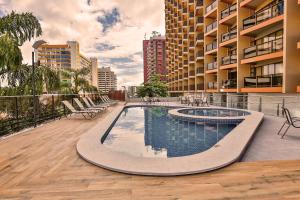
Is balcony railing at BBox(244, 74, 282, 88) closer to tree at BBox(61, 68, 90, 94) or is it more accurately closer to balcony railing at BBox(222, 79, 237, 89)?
balcony railing at BBox(222, 79, 237, 89)

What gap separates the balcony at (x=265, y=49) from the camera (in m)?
13.6

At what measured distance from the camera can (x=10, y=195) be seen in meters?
3.03

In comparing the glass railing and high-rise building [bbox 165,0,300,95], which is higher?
high-rise building [bbox 165,0,300,95]

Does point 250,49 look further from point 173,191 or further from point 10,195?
point 10,195

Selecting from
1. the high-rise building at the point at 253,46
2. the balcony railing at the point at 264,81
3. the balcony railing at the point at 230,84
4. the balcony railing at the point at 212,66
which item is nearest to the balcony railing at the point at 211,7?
the high-rise building at the point at 253,46

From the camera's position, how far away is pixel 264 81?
14883mm

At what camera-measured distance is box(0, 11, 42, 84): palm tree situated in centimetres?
805

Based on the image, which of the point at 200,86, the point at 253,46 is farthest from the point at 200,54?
the point at 253,46

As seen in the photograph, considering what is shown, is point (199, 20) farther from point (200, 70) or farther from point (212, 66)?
point (212, 66)

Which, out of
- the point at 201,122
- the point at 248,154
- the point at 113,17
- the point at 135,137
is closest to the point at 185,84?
the point at 113,17

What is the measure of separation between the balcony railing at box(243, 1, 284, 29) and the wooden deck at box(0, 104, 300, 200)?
1312 centimetres

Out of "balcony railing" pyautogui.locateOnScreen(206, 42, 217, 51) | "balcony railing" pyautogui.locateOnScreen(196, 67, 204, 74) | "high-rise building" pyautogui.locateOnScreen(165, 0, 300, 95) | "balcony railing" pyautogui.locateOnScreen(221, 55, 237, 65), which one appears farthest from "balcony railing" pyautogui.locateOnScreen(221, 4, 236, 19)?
"balcony railing" pyautogui.locateOnScreen(196, 67, 204, 74)

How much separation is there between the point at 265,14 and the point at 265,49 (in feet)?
8.44

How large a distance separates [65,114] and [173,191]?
1095 centimetres
